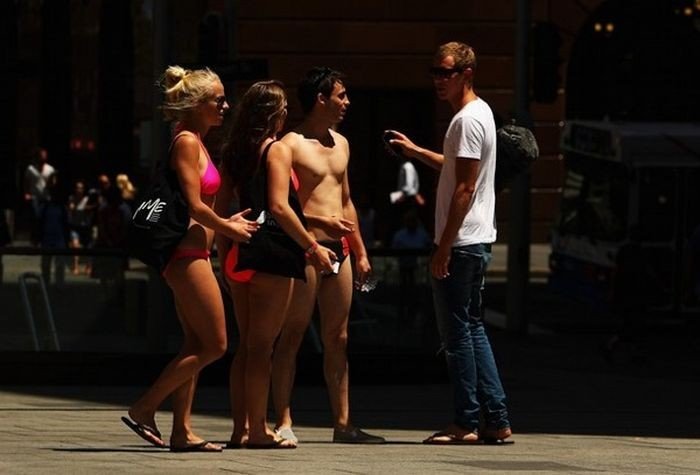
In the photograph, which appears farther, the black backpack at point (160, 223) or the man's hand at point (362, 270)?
the man's hand at point (362, 270)

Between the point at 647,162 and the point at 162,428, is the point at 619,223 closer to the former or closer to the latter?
the point at 647,162

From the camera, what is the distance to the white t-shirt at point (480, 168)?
1136cm

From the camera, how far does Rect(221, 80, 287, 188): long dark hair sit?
426 inches

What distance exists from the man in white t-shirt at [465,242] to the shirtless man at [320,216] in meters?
0.39

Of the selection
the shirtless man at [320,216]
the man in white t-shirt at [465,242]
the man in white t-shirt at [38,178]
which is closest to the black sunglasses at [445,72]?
the man in white t-shirt at [465,242]

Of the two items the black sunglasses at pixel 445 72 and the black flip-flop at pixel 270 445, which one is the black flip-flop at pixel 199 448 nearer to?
the black flip-flop at pixel 270 445

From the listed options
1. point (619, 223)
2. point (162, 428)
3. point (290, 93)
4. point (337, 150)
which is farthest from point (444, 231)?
point (290, 93)

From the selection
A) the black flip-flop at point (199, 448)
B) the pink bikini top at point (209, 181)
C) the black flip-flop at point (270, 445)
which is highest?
the pink bikini top at point (209, 181)

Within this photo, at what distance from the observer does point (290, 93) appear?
36.2 meters

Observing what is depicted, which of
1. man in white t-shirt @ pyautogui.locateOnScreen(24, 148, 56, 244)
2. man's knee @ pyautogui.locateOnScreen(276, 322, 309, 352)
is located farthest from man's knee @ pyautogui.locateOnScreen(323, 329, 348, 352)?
man in white t-shirt @ pyautogui.locateOnScreen(24, 148, 56, 244)

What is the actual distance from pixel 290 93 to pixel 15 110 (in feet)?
15.5

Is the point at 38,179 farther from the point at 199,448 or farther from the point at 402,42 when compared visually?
the point at 199,448

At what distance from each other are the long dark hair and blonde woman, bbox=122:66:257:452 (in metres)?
0.17

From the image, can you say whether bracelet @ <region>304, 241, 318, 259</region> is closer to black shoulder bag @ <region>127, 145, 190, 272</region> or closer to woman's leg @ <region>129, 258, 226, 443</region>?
woman's leg @ <region>129, 258, 226, 443</region>
